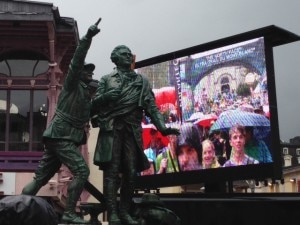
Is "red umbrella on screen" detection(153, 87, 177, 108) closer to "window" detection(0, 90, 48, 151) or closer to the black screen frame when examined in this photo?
the black screen frame

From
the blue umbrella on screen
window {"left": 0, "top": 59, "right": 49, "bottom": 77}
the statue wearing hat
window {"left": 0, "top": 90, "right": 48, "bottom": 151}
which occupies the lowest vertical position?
the statue wearing hat

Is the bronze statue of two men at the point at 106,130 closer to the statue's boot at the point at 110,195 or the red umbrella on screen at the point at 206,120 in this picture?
the statue's boot at the point at 110,195

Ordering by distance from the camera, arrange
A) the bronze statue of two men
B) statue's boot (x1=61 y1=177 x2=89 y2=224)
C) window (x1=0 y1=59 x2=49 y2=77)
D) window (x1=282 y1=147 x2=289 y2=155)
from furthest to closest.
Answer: window (x1=282 y1=147 x2=289 y2=155)
window (x1=0 y1=59 x2=49 y2=77)
the bronze statue of two men
statue's boot (x1=61 y1=177 x2=89 y2=224)

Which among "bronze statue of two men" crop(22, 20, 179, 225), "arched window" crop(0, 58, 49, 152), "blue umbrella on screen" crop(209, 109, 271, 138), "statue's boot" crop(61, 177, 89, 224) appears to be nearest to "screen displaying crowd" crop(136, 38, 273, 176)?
"blue umbrella on screen" crop(209, 109, 271, 138)

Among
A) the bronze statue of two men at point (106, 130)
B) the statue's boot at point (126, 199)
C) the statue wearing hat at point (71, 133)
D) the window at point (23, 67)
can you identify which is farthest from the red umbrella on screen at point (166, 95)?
the statue's boot at point (126, 199)

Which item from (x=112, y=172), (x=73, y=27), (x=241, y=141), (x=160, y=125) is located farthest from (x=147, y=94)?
(x=73, y=27)

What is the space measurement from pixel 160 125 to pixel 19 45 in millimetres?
16776

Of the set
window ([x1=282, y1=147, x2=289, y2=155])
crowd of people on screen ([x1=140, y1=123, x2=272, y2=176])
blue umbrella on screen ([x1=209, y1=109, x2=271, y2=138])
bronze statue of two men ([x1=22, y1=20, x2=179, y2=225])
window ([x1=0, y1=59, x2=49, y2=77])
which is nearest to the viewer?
bronze statue of two men ([x1=22, y1=20, x2=179, y2=225])

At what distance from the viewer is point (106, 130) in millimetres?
7703

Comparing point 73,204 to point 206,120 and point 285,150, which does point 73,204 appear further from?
point 285,150

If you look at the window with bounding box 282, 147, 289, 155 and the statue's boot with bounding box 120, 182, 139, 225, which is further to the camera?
the window with bounding box 282, 147, 289, 155

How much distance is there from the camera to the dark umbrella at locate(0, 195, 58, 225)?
11.5 feet

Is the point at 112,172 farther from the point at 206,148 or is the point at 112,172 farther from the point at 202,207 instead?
the point at 206,148

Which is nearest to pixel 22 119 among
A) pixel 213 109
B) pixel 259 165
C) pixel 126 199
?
pixel 213 109
